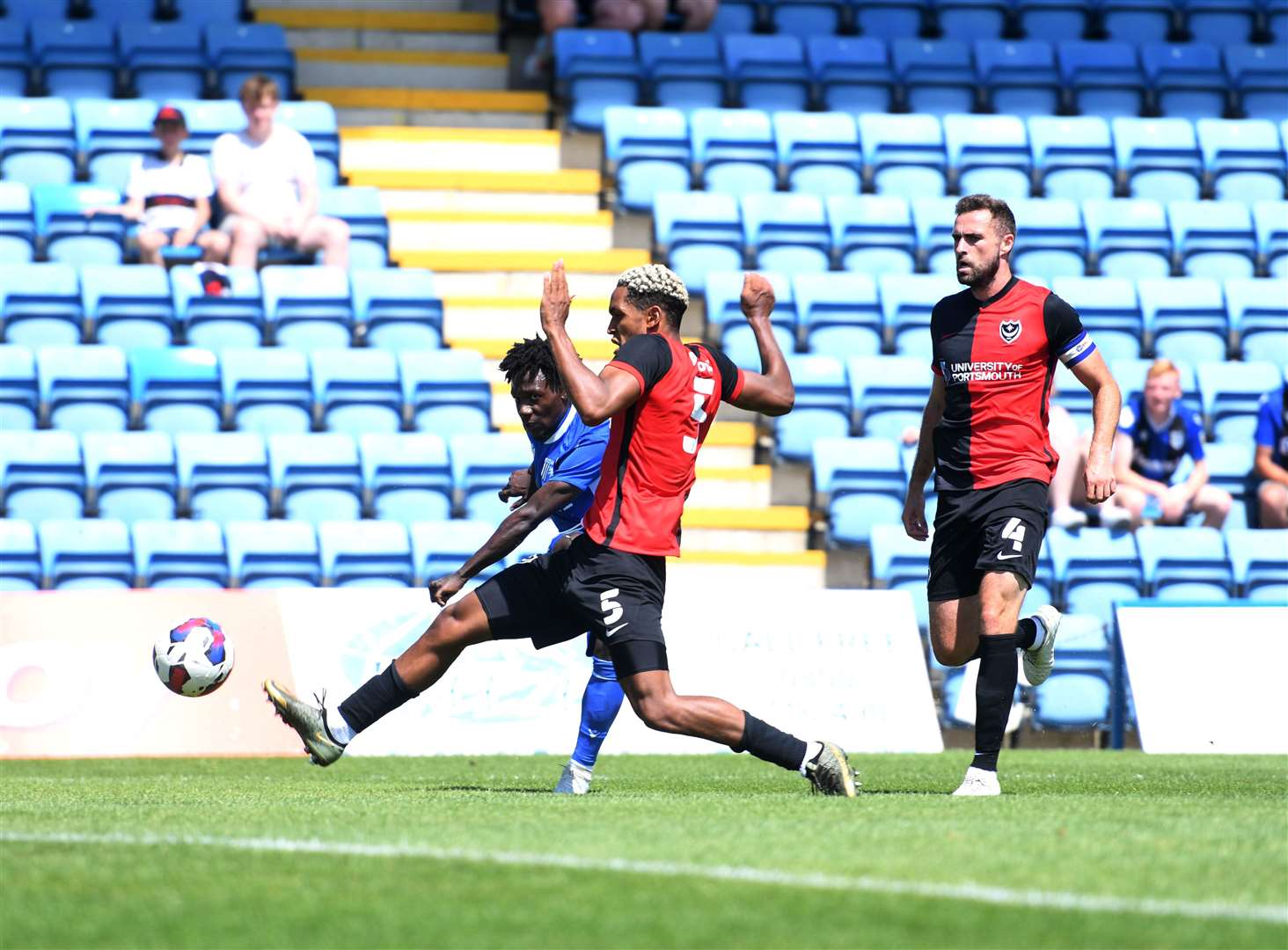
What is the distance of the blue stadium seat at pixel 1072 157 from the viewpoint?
1700cm

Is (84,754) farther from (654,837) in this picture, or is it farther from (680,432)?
(654,837)

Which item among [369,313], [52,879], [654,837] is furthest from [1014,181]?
[52,879]

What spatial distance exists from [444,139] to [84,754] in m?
7.62

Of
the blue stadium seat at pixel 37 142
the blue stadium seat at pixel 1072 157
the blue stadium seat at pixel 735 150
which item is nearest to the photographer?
the blue stadium seat at pixel 37 142

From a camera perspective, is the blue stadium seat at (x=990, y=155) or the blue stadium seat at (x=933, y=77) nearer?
the blue stadium seat at (x=990, y=155)

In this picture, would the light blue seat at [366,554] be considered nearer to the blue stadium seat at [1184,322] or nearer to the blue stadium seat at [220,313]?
the blue stadium seat at [220,313]

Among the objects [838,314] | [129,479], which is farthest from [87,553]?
[838,314]

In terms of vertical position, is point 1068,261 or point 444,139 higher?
point 444,139

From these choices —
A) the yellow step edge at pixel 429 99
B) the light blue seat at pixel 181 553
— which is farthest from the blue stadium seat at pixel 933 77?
the light blue seat at pixel 181 553

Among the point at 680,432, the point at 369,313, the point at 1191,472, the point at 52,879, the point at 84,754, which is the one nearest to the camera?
the point at 52,879

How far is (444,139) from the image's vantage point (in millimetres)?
17203

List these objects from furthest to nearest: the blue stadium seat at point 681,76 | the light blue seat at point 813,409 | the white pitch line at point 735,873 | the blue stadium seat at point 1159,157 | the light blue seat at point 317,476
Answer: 1. the blue stadium seat at point 681,76
2. the blue stadium seat at point 1159,157
3. the light blue seat at point 813,409
4. the light blue seat at point 317,476
5. the white pitch line at point 735,873

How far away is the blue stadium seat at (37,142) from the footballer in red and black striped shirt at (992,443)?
985cm

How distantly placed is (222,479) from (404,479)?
1.20 metres
